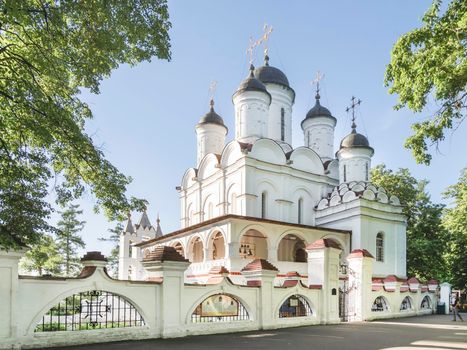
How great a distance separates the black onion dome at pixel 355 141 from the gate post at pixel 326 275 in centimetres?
1738

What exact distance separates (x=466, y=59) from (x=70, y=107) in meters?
9.24

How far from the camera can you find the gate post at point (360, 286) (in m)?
15.8

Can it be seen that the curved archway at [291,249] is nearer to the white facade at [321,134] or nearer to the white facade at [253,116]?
the white facade at [253,116]

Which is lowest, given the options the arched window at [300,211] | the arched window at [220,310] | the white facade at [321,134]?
the arched window at [220,310]

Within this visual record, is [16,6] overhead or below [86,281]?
overhead

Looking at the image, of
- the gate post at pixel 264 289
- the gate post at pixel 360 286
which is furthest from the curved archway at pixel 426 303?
the gate post at pixel 264 289

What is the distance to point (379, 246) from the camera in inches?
1056

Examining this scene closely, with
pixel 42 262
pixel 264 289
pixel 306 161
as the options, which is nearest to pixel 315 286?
pixel 264 289

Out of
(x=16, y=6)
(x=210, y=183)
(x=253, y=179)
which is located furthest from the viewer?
(x=210, y=183)

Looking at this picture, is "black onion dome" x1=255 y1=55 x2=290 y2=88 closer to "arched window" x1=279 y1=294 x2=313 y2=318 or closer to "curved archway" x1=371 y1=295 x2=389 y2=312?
"curved archway" x1=371 y1=295 x2=389 y2=312

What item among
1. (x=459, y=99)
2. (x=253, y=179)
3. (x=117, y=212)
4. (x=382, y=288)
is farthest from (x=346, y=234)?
(x=117, y=212)

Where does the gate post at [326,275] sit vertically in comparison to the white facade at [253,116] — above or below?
below

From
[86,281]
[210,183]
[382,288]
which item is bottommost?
[382,288]

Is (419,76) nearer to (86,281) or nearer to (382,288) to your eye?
(86,281)
